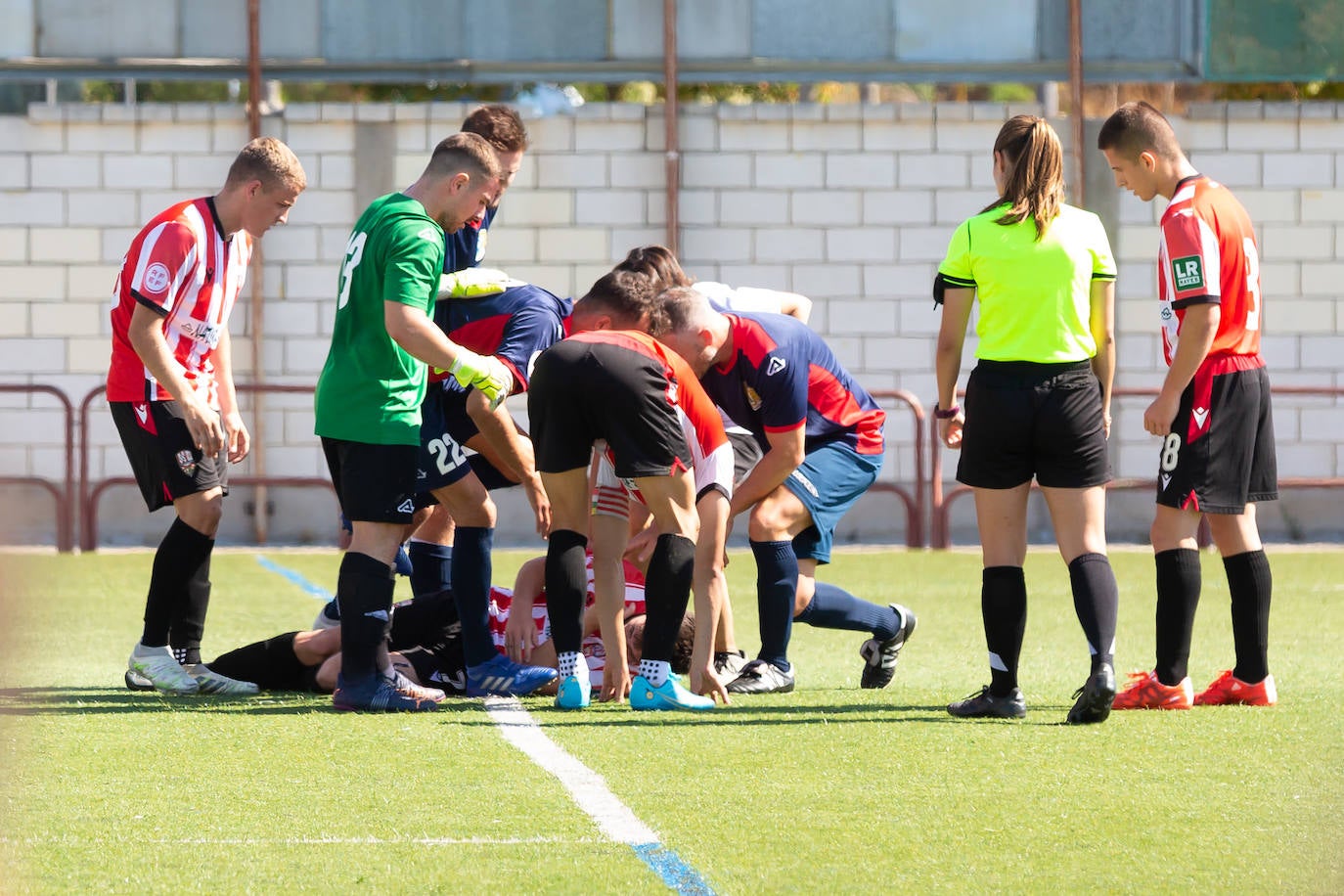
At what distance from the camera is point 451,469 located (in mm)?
5859

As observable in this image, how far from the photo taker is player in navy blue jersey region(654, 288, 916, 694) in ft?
19.3

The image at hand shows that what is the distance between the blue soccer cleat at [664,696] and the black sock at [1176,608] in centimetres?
143

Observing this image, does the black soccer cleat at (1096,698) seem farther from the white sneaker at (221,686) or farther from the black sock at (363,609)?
the white sneaker at (221,686)

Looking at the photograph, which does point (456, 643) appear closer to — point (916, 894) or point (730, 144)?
point (916, 894)

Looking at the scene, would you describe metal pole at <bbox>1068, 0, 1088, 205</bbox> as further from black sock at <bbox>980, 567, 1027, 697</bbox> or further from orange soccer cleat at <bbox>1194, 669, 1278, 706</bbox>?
black sock at <bbox>980, 567, 1027, 697</bbox>

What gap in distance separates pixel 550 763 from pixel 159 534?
1021 cm

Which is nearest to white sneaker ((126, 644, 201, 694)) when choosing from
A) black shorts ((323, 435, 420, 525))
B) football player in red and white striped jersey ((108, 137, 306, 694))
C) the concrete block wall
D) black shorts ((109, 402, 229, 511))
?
football player in red and white striped jersey ((108, 137, 306, 694))

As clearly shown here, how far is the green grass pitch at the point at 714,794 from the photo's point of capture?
336cm

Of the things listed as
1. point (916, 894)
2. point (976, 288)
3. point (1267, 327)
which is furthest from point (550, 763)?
point (1267, 327)

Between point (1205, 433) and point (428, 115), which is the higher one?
point (428, 115)

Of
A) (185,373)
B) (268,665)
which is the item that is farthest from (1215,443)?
(185,373)

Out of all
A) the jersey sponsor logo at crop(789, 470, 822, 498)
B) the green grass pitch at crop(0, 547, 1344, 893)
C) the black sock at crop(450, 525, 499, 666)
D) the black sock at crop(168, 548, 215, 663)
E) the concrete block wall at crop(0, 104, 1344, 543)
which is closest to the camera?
the green grass pitch at crop(0, 547, 1344, 893)

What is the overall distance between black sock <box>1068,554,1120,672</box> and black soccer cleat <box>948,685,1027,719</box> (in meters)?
0.30

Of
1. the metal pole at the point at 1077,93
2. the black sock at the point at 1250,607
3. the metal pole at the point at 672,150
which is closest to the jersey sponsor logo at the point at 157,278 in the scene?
the black sock at the point at 1250,607
